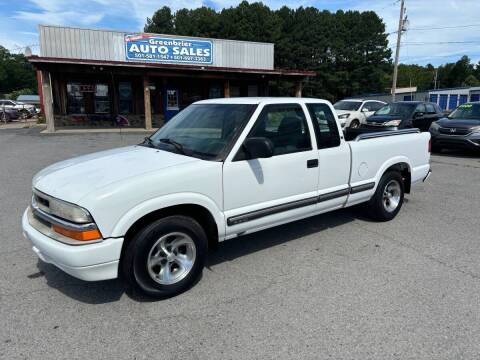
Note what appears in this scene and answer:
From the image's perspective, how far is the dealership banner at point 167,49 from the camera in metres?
20.2

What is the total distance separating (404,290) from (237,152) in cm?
206

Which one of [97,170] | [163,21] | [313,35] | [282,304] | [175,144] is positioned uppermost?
[163,21]

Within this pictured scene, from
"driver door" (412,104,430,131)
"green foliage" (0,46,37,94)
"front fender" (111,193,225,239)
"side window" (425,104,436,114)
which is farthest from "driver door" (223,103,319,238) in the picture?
"green foliage" (0,46,37,94)

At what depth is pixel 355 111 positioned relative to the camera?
18234 millimetres

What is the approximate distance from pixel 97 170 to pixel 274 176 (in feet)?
5.74

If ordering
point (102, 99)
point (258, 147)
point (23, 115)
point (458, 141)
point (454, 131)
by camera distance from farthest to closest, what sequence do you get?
1. point (23, 115)
2. point (102, 99)
3. point (454, 131)
4. point (458, 141)
5. point (258, 147)

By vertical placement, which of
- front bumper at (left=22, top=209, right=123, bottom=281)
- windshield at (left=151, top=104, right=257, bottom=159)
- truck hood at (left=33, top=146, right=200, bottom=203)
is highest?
windshield at (left=151, top=104, right=257, bottom=159)

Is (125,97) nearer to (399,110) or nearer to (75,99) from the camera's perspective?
(75,99)

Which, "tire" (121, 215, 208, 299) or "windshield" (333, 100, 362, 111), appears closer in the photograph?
"tire" (121, 215, 208, 299)

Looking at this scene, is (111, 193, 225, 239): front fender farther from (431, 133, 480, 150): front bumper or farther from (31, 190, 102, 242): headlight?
(431, 133, 480, 150): front bumper

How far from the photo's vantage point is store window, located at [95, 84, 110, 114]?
21000 millimetres

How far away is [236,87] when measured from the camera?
24500 millimetres

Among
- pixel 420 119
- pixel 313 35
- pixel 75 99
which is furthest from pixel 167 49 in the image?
pixel 313 35

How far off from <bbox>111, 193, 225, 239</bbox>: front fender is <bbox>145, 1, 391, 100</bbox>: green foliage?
49564 millimetres
